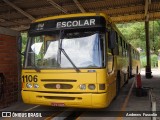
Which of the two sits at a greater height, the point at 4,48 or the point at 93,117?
the point at 4,48

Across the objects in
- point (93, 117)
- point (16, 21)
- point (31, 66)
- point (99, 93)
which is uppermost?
point (16, 21)

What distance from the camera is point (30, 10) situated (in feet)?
54.7

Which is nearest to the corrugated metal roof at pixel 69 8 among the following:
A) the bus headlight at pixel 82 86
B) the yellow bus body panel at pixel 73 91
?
the yellow bus body panel at pixel 73 91

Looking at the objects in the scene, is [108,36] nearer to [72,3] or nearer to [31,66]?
[31,66]

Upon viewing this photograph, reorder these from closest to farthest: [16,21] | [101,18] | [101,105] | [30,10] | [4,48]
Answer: [101,105]
[101,18]
[4,48]
[30,10]
[16,21]

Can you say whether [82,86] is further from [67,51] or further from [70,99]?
[67,51]

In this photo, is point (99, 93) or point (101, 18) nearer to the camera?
point (99, 93)

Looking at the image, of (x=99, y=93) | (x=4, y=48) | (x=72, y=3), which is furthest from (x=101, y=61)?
(x=72, y=3)

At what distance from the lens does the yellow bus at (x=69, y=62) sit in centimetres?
750

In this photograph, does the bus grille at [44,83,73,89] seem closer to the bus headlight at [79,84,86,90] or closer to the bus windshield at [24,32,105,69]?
the bus headlight at [79,84,86,90]

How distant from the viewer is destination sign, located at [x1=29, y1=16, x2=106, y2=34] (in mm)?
7938

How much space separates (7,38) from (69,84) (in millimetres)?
3590

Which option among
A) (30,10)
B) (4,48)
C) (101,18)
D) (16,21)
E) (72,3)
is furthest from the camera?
(16,21)

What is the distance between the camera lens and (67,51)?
25.7ft
